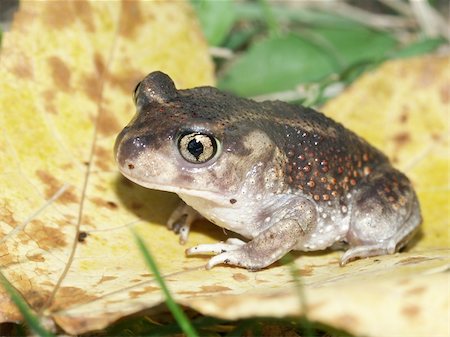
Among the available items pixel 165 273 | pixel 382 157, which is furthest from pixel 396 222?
pixel 165 273

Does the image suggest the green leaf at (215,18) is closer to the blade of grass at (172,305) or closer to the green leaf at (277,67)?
the green leaf at (277,67)

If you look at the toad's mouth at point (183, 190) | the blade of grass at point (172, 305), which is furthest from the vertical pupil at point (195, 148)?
the blade of grass at point (172, 305)

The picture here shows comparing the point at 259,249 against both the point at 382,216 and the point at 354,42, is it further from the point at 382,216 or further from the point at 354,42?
the point at 354,42

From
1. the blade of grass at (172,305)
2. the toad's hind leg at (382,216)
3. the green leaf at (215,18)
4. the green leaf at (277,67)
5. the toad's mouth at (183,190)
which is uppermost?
the green leaf at (215,18)

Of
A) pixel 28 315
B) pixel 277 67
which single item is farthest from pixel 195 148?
pixel 277 67

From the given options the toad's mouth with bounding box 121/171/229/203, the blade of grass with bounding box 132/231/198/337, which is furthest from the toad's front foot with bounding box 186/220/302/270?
the blade of grass with bounding box 132/231/198/337

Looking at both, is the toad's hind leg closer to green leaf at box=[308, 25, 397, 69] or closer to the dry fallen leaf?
the dry fallen leaf

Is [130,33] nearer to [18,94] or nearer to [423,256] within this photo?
[18,94]
